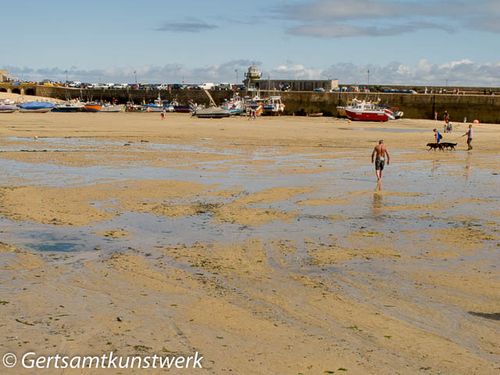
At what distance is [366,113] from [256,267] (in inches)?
2139

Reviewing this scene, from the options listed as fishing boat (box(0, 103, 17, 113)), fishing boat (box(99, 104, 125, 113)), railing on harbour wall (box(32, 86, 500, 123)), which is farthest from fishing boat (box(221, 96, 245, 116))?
fishing boat (box(0, 103, 17, 113))

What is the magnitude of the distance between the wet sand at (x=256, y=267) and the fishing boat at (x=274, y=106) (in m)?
51.3

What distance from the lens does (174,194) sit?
1912 cm

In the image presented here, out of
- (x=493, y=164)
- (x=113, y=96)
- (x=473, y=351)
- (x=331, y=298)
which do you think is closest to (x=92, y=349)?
(x=331, y=298)

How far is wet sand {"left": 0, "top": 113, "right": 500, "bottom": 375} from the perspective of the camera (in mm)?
7680

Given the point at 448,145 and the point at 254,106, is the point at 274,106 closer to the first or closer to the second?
the point at 254,106

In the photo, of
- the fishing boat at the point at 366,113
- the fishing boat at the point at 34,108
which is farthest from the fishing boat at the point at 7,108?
the fishing boat at the point at 366,113

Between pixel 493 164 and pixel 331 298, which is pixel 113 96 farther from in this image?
pixel 331 298

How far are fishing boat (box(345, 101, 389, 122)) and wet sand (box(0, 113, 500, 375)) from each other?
128ft

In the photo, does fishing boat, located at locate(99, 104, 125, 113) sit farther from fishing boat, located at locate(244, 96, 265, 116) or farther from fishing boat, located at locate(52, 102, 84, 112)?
fishing boat, located at locate(244, 96, 265, 116)

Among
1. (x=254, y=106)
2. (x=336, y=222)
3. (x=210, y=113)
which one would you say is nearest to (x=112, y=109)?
(x=210, y=113)

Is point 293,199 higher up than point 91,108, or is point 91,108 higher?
point 91,108

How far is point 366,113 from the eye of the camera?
6381 centimetres

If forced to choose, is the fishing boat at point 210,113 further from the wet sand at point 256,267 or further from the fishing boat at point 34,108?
the wet sand at point 256,267
